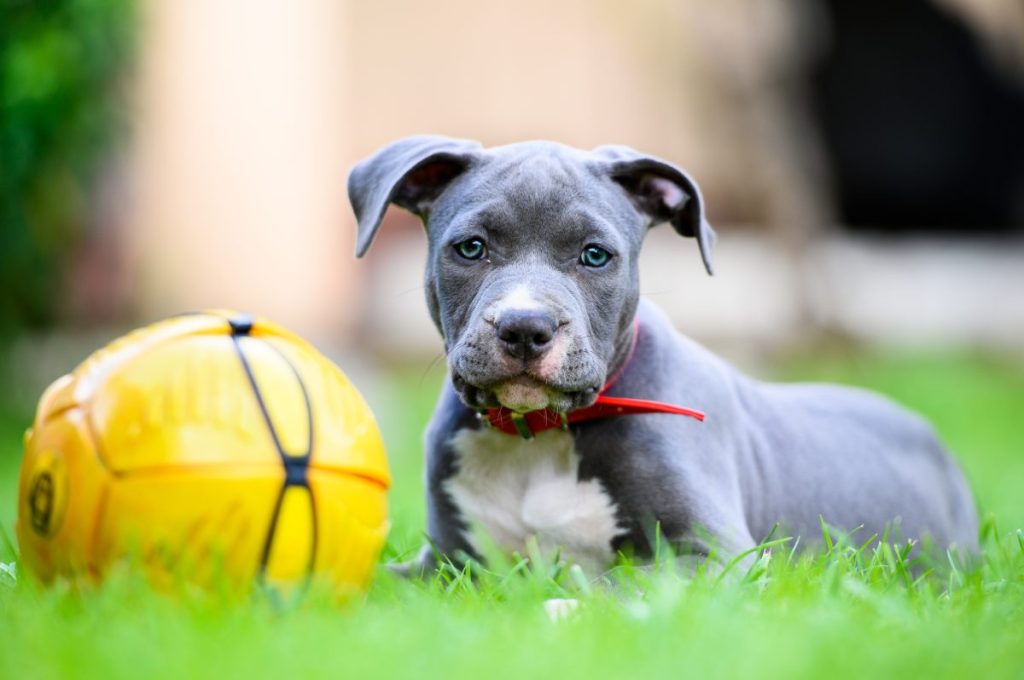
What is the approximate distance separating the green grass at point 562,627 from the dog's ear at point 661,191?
3.97 ft

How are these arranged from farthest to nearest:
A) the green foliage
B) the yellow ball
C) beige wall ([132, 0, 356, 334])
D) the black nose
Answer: beige wall ([132, 0, 356, 334]) < the green foliage < the black nose < the yellow ball

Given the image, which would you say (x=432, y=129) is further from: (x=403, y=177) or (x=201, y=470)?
(x=201, y=470)

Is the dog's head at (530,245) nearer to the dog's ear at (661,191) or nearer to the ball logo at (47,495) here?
the dog's ear at (661,191)

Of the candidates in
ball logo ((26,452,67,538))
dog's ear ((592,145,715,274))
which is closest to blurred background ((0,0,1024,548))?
dog's ear ((592,145,715,274))

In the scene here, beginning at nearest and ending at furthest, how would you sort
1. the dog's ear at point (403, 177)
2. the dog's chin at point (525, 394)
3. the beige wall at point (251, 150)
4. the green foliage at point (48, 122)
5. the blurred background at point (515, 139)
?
the dog's chin at point (525, 394) → the dog's ear at point (403, 177) → the green foliage at point (48, 122) → the blurred background at point (515, 139) → the beige wall at point (251, 150)

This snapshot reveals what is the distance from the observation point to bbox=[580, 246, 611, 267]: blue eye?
4078 mm

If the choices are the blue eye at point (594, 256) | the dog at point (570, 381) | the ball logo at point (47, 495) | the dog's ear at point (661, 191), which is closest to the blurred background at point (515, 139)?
the dog at point (570, 381)

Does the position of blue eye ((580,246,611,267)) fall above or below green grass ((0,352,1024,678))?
above

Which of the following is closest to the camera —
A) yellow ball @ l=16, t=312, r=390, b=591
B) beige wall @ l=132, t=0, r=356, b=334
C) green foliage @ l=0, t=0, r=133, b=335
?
yellow ball @ l=16, t=312, r=390, b=591

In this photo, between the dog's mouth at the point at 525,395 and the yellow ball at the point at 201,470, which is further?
the dog's mouth at the point at 525,395

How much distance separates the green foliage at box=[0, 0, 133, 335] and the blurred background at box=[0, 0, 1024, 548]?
0.07ft

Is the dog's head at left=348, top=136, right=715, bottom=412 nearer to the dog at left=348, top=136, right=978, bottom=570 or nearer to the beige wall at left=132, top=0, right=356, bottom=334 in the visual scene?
the dog at left=348, top=136, right=978, bottom=570

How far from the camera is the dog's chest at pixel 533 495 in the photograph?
160 inches

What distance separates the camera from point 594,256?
A: 13.5 ft
